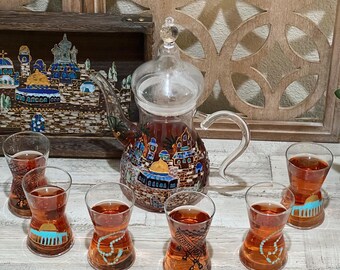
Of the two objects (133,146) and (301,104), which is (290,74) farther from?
(133,146)

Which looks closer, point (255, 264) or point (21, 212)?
point (255, 264)

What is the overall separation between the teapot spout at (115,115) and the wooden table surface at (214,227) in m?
0.10

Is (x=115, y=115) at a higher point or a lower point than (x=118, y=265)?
higher

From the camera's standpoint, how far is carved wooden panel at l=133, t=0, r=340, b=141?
131 centimetres

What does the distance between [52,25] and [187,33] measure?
32 centimetres

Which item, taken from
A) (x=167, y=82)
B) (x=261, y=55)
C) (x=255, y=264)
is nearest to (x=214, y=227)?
(x=255, y=264)

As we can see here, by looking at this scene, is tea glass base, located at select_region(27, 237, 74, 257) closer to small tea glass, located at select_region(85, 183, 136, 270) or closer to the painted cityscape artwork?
small tea glass, located at select_region(85, 183, 136, 270)

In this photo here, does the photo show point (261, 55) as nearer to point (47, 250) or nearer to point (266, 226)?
point (266, 226)

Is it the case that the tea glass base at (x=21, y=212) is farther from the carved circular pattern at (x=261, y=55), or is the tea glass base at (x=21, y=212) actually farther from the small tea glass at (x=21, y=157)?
the carved circular pattern at (x=261, y=55)

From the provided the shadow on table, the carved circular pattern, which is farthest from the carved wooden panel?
the shadow on table

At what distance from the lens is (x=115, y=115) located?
3.92 feet

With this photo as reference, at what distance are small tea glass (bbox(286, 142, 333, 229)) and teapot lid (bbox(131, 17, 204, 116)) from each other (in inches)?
8.0

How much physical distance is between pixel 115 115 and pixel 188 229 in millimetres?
304

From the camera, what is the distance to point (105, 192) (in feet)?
3.55
